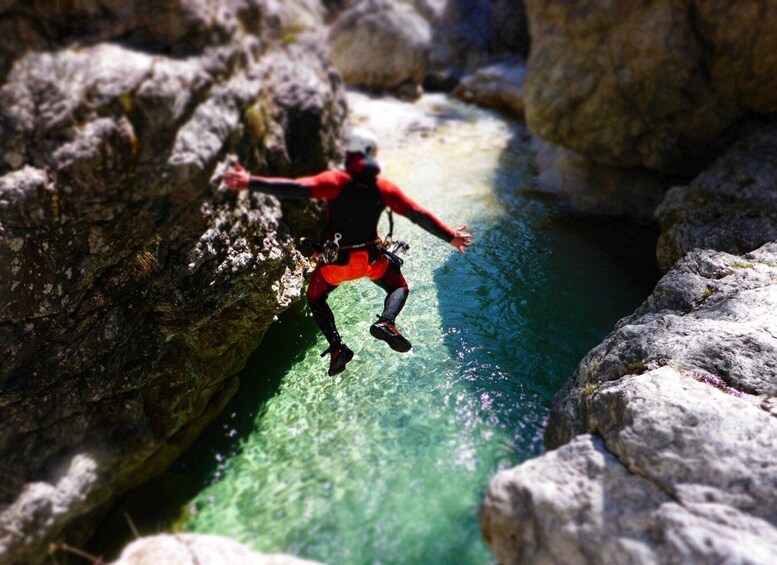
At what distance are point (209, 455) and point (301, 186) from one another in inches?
116

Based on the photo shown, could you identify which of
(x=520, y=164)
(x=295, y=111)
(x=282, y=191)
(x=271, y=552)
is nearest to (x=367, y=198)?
A: (x=282, y=191)

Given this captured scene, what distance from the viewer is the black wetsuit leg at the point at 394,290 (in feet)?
18.5

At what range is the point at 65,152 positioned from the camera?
158 inches

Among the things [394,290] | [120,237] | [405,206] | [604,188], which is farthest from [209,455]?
[604,188]

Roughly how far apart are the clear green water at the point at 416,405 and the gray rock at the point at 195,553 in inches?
6.6

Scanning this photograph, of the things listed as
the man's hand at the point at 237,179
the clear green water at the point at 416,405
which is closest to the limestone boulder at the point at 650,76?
the clear green water at the point at 416,405

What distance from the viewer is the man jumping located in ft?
16.4

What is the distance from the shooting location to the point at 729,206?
7.60 metres

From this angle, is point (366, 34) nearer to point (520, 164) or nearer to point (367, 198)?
point (520, 164)

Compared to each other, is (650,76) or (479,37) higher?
(650,76)

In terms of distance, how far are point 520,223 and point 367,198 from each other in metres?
5.54

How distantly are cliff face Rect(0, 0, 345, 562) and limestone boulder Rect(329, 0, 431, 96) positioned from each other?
487 inches

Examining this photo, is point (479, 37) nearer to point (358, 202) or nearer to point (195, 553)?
point (358, 202)

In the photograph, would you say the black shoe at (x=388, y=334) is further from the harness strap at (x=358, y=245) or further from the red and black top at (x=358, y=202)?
the red and black top at (x=358, y=202)
